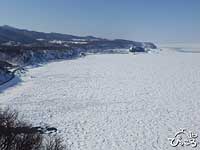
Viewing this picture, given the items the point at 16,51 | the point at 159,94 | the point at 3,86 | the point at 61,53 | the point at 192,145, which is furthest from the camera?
the point at 61,53

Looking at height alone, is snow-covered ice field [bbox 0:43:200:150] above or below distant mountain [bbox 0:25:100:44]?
below

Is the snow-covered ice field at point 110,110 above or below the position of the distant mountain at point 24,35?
below

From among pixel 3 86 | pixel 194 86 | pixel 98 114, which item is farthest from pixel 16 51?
pixel 98 114

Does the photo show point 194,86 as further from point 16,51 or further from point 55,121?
point 16,51

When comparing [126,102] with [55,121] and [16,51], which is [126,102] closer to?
[55,121]

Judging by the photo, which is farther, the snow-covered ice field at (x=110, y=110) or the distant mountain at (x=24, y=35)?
the distant mountain at (x=24, y=35)

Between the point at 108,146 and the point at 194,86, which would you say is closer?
the point at 108,146

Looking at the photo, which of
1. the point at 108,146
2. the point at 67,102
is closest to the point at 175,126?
the point at 108,146

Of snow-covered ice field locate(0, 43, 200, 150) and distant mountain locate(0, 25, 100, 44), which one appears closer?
snow-covered ice field locate(0, 43, 200, 150)

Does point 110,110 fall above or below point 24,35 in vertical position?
below

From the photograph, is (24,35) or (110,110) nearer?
(110,110)

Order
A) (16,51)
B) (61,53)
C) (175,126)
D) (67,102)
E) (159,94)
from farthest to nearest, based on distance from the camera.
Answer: (61,53) → (16,51) → (159,94) → (67,102) → (175,126)
